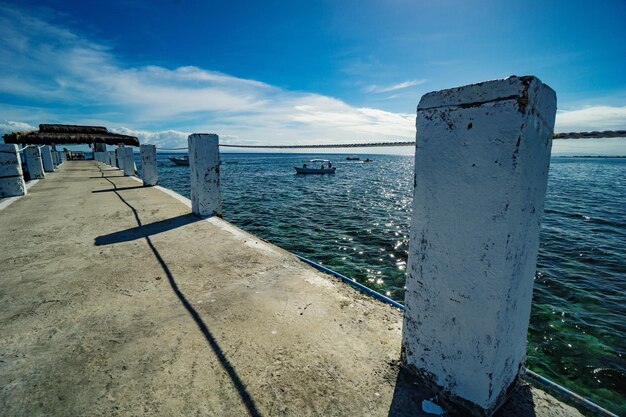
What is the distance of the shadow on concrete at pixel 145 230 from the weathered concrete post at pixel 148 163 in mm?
6085

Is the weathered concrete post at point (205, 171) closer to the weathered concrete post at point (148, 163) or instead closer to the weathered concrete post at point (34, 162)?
the weathered concrete post at point (148, 163)

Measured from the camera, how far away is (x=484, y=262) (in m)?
1.53

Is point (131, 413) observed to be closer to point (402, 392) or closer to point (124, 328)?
point (124, 328)

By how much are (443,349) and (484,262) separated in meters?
0.64

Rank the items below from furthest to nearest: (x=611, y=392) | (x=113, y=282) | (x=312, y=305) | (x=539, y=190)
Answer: (x=611, y=392) → (x=113, y=282) → (x=312, y=305) → (x=539, y=190)

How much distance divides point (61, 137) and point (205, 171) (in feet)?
47.3

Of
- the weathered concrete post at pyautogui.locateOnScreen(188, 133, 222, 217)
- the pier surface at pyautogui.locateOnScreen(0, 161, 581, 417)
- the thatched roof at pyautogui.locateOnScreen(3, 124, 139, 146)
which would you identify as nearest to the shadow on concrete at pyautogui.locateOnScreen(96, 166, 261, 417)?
the pier surface at pyautogui.locateOnScreen(0, 161, 581, 417)

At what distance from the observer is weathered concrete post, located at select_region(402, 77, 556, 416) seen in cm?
143

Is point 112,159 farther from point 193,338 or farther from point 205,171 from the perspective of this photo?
point 193,338

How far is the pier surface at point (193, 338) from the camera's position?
1.74 meters

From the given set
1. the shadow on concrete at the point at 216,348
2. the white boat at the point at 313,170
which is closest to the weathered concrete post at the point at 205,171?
the shadow on concrete at the point at 216,348

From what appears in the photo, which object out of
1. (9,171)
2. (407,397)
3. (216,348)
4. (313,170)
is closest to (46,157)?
(9,171)

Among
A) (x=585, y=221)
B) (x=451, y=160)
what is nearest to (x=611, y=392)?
(x=451, y=160)

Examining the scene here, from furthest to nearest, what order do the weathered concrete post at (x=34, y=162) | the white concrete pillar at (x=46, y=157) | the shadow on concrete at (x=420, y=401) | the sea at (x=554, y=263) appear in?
1. the white concrete pillar at (x=46, y=157)
2. the weathered concrete post at (x=34, y=162)
3. the sea at (x=554, y=263)
4. the shadow on concrete at (x=420, y=401)
